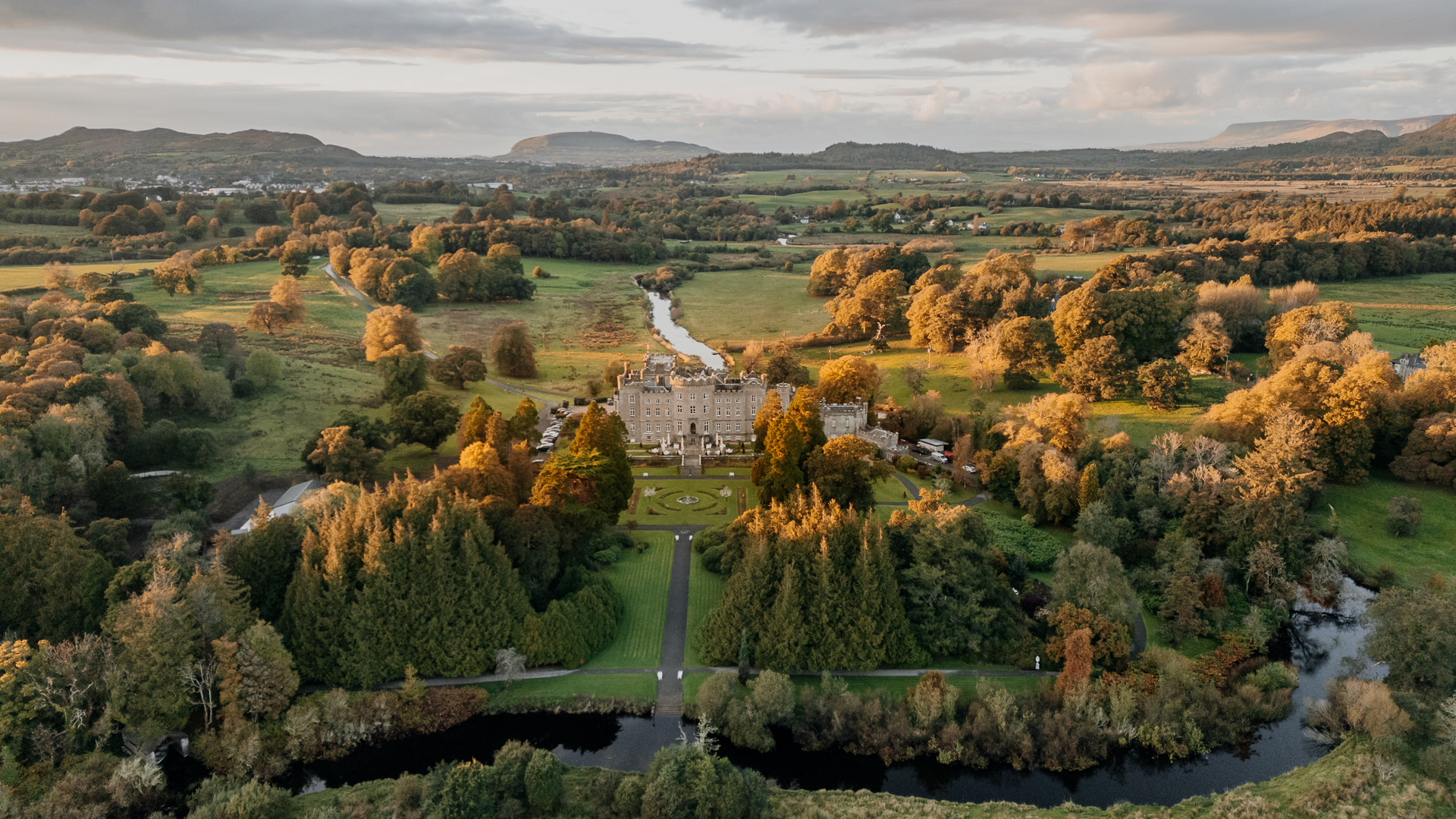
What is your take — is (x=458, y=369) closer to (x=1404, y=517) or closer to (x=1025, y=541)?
(x=1025, y=541)

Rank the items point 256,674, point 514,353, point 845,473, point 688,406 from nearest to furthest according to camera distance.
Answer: point 256,674
point 845,473
point 688,406
point 514,353

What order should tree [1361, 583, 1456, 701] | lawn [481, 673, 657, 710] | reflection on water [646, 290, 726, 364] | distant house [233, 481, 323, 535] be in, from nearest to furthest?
tree [1361, 583, 1456, 701]
lawn [481, 673, 657, 710]
distant house [233, 481, 323, 535]
reflection on water [646, 290, 726, 364]

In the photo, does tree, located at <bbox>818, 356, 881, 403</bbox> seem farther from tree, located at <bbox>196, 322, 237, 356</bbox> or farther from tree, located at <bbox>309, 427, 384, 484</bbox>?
tree, located at <bbox>196, 322, 237, 356</bbox>

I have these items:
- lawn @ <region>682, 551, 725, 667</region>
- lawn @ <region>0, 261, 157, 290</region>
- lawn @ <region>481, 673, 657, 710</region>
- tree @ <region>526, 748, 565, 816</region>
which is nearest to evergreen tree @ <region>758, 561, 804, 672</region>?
lawn @ <region>682, 551, 725, 667</region>

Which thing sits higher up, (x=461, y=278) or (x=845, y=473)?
(x=461, y=278)

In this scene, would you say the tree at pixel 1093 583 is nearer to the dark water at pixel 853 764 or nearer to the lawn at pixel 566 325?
the dark water at pixel 853 764

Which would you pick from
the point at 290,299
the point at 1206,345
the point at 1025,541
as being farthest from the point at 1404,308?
the point at 290,299

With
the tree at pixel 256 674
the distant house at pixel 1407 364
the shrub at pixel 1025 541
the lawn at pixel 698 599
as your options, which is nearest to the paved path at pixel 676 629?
the lawn at pixel 698 599
